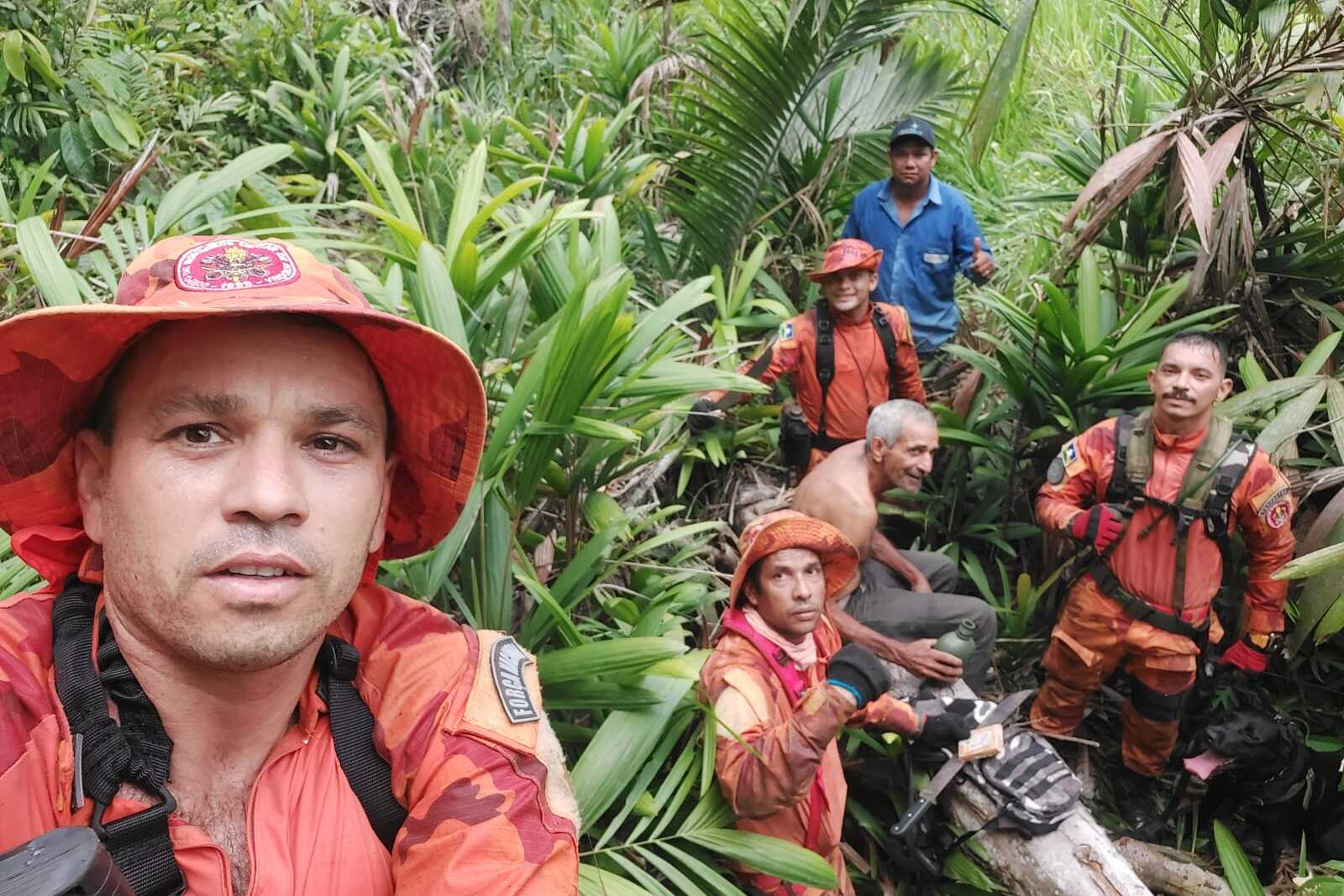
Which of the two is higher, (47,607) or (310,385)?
(310,385)

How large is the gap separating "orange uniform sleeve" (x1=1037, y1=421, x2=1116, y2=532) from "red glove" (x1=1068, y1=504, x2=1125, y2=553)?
46 mm

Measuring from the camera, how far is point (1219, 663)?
4332mm

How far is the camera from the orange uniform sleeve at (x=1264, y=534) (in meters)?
3.85

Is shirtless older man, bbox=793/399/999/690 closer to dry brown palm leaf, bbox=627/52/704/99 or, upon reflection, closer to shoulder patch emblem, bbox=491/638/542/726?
shoulder patch emblem, bbox=491/638/542/726

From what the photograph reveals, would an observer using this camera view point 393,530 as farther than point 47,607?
Yes

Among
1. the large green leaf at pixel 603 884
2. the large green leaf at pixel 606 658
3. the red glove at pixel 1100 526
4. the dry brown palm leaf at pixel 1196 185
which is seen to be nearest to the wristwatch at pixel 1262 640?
the red glove at pixel 1100 526

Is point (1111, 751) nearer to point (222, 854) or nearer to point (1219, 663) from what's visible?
point (1219, 663)

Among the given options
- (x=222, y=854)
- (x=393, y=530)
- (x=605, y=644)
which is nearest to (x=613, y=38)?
(x=605, y=644)

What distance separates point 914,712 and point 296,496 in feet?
8.12

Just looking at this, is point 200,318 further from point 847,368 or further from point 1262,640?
point 1262,640

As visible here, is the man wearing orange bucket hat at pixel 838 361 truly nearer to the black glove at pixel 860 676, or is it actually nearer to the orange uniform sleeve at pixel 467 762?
the black glove at pixel 860 676

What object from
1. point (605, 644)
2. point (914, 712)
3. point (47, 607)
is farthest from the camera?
point (914, 712)

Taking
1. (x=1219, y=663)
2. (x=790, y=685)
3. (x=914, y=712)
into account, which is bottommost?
(x=1219, y=663)

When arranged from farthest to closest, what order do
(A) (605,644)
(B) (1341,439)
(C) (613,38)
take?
(C) (613,38), (B) (1341,439), (A) (605,644)
